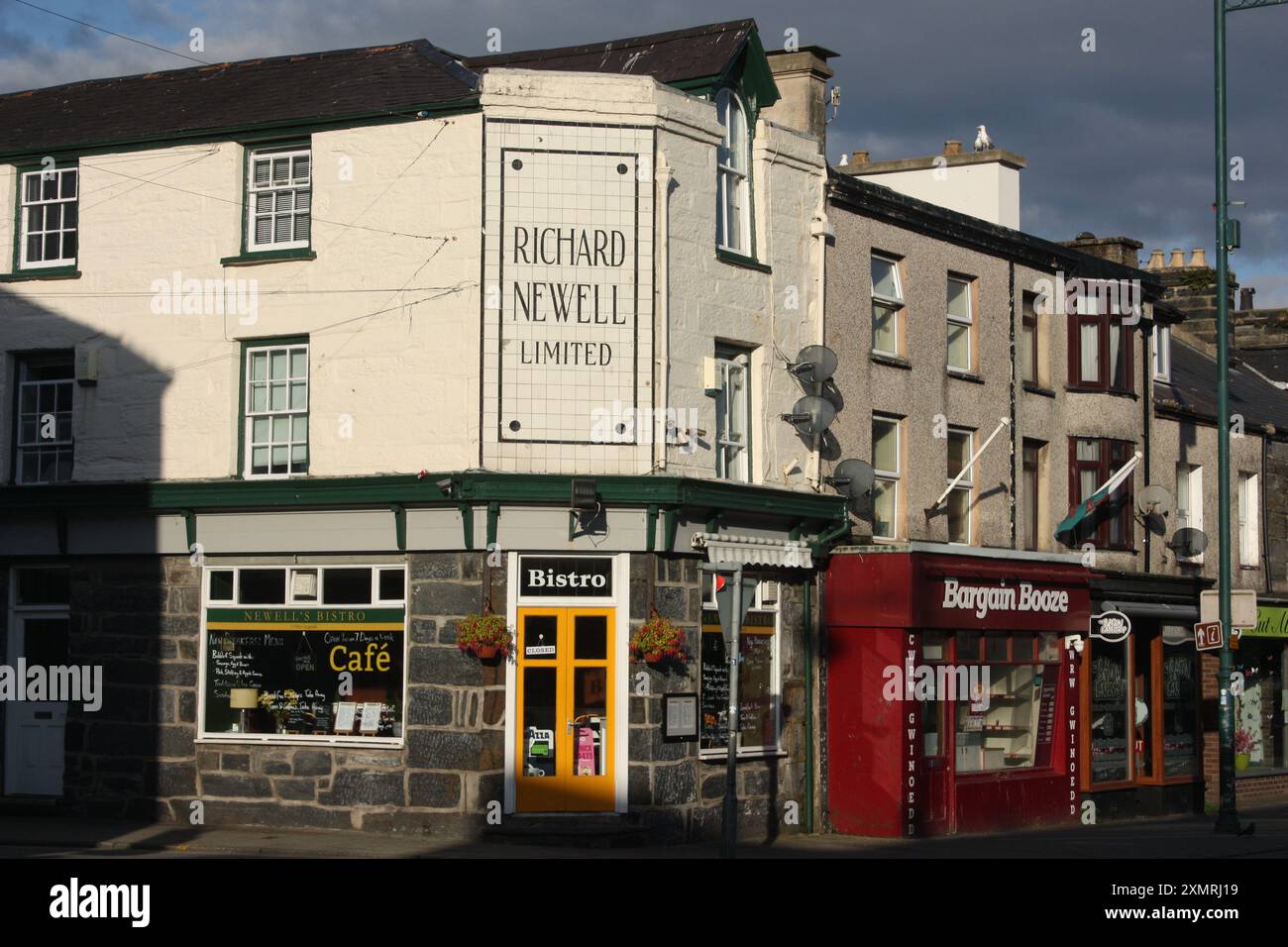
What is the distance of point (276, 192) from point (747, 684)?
8632 millimetres

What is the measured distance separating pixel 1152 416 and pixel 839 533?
1010 cm

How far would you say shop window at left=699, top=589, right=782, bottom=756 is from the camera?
22.5 metres

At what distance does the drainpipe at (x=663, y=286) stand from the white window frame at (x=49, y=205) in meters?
7.90

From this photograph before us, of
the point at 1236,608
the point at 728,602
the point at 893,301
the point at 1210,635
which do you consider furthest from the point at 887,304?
the point at 728,602

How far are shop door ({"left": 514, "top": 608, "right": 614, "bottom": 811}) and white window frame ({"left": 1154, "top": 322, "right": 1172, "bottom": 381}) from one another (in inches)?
603

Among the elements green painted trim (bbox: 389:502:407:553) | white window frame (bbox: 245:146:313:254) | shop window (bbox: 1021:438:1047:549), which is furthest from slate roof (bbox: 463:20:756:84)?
shop window (bbox: 1021:438:1047:549)

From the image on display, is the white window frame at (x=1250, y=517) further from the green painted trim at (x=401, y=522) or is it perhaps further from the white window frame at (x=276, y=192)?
the white window frame at (x=276, y=192)

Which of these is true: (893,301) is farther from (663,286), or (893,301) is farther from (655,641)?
(655,641)

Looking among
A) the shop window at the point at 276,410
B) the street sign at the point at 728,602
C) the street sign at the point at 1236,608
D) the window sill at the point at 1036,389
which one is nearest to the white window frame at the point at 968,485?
the window sill at the point at 1036,389

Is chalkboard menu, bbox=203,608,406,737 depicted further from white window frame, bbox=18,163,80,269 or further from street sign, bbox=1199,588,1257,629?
street sign, bbox=1199,588,1257,629

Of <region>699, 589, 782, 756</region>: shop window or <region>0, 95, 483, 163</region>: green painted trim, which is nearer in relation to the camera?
<region>0, 95, 483, 163</region>: green painted trim

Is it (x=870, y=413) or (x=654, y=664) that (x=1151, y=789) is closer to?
(x=870, y=413)

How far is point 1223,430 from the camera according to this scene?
25766mm
